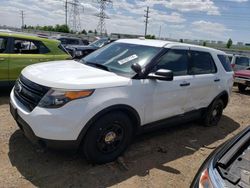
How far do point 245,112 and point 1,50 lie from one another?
6968 millimetres

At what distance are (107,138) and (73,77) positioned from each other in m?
0.97

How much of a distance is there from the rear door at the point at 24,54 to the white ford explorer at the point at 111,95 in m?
2.73

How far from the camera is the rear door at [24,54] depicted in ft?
22.3

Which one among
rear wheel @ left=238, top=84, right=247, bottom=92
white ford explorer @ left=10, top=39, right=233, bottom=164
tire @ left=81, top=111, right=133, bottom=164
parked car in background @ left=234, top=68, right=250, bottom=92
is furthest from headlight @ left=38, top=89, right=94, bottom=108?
rear wheel @ left=238, top=84, right=247, bottom=92

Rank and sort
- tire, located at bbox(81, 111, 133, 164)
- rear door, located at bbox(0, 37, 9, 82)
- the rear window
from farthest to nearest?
rear door, located at bbox(0, 37, 9, 82)
the rear window
tire, located at bbox(81, 111, 133, 164)

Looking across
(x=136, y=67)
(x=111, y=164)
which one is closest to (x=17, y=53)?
(x=136, y=67)

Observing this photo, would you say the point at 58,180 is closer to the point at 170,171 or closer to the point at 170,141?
the point at 170,171

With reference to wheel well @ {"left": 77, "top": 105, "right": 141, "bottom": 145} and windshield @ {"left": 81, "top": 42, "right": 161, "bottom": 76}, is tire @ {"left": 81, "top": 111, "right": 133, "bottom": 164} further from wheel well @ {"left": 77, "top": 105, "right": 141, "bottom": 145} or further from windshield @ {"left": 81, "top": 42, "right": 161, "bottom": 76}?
windshield @ {"left": 81, "top": 42, "right": 161, "bottom": 76}

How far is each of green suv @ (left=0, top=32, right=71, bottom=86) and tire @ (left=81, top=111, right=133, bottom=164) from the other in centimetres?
406

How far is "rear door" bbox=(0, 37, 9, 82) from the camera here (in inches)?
261

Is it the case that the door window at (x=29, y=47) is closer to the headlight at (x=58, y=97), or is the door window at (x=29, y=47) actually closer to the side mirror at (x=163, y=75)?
the headlight at (x=58, y=97)

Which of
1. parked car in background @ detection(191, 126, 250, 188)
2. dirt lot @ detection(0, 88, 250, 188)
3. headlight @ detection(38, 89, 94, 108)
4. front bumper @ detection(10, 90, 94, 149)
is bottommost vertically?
dirt lot @ detection(0, 88, 250, 188)

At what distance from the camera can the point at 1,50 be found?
6754mm

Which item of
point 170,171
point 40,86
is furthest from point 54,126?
point 170,171
